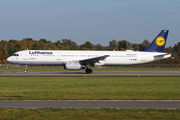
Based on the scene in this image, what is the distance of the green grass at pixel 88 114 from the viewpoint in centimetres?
911

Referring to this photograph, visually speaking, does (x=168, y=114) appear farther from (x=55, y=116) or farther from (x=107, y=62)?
(x=107, y=62)

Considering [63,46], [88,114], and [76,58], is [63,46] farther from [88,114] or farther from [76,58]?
[88,114]

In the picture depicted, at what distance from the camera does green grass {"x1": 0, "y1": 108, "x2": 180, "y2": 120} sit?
9109 millimetres

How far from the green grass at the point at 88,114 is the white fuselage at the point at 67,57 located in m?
28.2

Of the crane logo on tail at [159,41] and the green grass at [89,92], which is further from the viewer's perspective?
the crane logo on tail at [159,41]

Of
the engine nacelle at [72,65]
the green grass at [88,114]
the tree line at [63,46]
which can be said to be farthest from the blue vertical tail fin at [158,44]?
the tree line at [63,46]

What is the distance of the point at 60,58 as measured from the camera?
3834cm

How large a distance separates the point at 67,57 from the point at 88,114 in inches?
1160

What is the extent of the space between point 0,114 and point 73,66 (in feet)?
86.1

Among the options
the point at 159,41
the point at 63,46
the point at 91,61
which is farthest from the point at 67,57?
the point at 63,46

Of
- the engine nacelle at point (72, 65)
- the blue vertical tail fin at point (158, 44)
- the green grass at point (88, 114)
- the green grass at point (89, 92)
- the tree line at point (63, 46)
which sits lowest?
the green grass at point (89, 92)

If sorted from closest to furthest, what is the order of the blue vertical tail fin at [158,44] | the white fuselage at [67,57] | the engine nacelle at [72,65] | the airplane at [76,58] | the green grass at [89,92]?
the green grass at [89,92] → the engine nacelle at [72,65] → the airplane at [76,58] → the white fuselage at [67,57] → the blue vertical tail fin at [158,44]

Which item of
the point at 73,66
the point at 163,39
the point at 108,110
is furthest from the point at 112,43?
the point at 108,110

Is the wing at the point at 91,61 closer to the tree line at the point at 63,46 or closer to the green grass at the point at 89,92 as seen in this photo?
the green grass at the point at 89,92
